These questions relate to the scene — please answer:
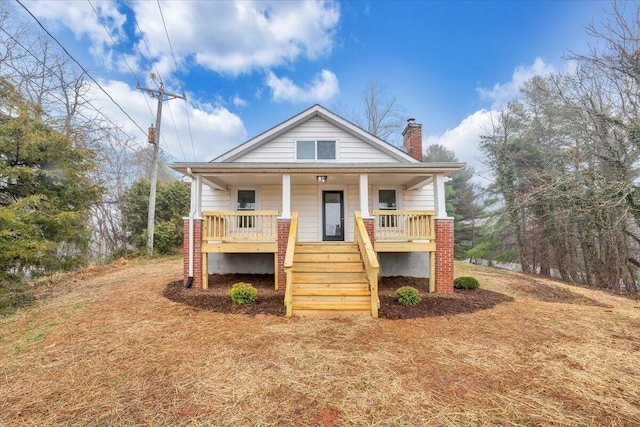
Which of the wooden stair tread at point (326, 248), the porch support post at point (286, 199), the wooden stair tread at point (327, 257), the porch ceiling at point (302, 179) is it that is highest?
the porch ceiling at point (302, 179)

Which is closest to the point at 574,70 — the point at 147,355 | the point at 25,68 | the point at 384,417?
the point at 384,417

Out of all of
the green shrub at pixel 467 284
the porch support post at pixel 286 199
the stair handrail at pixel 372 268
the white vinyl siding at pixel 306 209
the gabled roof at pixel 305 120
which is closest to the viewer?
the stair handrail at pixel 372 268

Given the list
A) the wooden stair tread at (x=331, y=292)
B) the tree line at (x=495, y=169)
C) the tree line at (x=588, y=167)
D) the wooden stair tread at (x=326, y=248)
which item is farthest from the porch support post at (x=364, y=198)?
the tree line at (x=495, y=169)

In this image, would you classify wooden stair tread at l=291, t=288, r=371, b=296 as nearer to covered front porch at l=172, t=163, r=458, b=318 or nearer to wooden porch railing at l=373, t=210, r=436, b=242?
covered front porch at l=172, t=163, r=458, b=318

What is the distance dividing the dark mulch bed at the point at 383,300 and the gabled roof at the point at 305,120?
14.5 feet

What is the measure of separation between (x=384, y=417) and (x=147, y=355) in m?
3.19

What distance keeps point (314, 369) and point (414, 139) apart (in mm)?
9474

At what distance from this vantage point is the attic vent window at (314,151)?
9.89 metres

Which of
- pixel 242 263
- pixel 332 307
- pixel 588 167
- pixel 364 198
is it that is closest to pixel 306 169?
pixel 364 198

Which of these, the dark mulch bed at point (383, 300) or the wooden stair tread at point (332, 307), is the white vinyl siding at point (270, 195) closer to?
the dark mulch bed at point (383, 300)

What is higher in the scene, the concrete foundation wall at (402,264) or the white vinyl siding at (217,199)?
the white vinyl siding at (217,199)

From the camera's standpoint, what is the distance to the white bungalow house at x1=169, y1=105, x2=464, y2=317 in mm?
6191

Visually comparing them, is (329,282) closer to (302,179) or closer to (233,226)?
(233,226)

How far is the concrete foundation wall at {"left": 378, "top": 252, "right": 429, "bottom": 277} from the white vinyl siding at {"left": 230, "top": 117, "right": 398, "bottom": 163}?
342 centimetres
